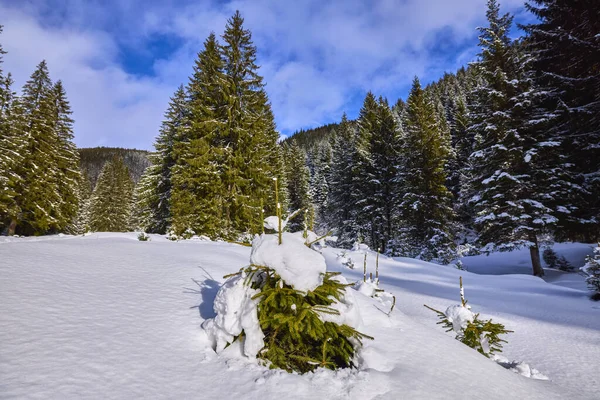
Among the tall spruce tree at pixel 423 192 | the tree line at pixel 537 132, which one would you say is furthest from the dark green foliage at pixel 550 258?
the tall spruce tree at pixel 423 192

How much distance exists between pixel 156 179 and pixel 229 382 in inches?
810

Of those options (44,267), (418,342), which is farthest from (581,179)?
(44,267)

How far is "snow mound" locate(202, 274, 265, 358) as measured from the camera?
7.09 ft

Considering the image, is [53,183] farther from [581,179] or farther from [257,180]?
[581,179]

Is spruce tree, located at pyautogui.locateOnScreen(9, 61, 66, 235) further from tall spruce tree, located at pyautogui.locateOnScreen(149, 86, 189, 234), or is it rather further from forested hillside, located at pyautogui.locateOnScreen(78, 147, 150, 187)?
forested hillside, located at pyautogui.locateOnScreen(78, 147, 150, 187)

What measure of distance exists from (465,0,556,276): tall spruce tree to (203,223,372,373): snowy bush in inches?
531

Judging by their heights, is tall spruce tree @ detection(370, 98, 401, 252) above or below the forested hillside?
below

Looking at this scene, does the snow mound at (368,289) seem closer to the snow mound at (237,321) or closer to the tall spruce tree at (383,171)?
the snow mound at (237,321)

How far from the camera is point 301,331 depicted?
2.21 metres

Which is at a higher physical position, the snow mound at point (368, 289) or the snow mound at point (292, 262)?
the snow mound at point (292, 262)

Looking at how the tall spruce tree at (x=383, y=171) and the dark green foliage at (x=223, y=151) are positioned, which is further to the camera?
the tall spruce tree at (x=383, y=171)

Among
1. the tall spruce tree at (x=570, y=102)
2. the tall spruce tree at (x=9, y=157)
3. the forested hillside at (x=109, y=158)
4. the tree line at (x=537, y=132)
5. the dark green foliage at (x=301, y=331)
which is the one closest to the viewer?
the dark green foliage at (x=301, y=331)

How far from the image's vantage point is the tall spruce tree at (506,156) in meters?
12.5

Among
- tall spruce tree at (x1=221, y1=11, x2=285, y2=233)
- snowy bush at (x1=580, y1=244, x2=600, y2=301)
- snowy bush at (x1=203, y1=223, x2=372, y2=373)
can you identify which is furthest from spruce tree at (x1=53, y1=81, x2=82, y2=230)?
snowy bush at (x1=580, y1=244, x2=600, y2=301)
